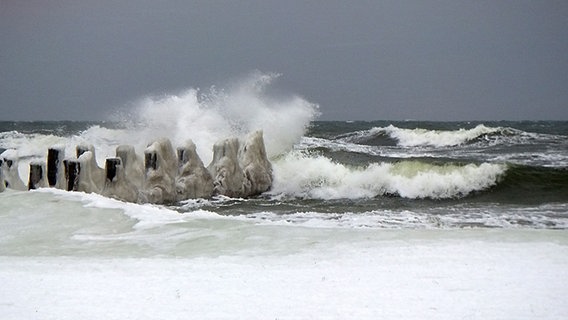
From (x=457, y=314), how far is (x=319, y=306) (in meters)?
0.94

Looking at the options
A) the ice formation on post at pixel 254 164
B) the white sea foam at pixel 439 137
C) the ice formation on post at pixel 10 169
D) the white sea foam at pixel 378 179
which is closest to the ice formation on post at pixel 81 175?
the ice formation on post at pixel 10 169

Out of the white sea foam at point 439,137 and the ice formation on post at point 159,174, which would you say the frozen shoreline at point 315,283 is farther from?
the white sea foam at point 439,137

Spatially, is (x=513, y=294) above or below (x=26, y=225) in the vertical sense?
above

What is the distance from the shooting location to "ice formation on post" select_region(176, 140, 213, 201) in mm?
14484

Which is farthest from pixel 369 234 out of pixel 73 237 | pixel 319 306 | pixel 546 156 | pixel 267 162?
pixel 546 156


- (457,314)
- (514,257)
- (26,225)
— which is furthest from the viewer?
(26,225)

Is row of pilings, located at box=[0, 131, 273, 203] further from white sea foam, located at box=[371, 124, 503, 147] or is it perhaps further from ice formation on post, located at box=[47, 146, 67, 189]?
white sea foam, located at box=[371, 124, 503, 147]

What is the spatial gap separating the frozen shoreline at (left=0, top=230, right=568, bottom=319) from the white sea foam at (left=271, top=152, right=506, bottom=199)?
1043 cm

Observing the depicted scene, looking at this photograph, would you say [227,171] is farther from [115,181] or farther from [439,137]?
[439,137]

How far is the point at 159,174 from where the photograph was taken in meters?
13.9

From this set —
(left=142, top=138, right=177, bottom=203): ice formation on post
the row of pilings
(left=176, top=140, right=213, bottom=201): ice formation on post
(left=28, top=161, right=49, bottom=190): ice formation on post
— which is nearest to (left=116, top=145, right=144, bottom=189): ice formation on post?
the row of pilings

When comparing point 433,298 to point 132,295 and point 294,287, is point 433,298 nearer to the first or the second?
point 294,287

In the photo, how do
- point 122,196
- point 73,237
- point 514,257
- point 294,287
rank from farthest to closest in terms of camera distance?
point 122,196
point 73,237
point 514,257
point 294,287

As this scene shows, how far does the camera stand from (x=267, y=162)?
17.4 metres
